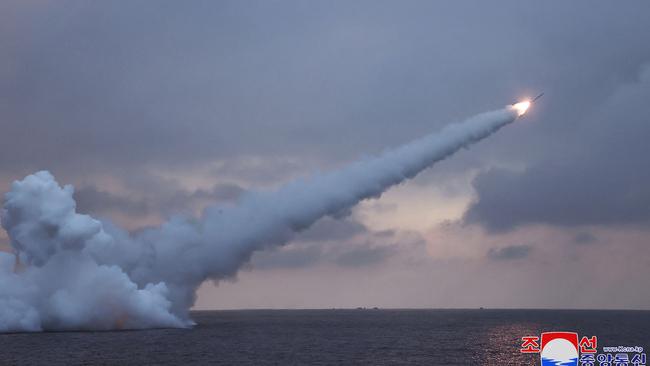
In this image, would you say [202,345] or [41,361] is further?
[202,345]

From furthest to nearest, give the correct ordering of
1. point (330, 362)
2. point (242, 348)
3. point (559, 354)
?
1. point (242, 348)
2. point (330, 362)
3. point (559, 354)

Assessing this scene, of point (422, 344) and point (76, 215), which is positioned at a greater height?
point (76, 215)

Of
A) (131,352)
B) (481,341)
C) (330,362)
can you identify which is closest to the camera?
(330,362)

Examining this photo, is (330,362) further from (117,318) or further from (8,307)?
(8,307)

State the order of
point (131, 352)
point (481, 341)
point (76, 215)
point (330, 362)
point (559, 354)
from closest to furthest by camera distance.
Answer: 1. point (559, 354)
2. point (330, 362)
3. point (131, 352)
4. point (76, 215)
5. point (481, 341)

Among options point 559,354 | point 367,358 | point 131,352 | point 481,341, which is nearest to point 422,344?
point 481,341

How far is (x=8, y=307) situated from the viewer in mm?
111312

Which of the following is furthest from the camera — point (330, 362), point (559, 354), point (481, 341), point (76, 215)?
point (481, 341)

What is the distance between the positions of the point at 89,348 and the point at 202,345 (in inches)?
659

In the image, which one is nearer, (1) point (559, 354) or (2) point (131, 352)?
(1) point (559, 354)

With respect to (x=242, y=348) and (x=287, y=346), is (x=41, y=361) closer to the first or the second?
(x=242, y=348)

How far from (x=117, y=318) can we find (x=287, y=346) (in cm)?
3163

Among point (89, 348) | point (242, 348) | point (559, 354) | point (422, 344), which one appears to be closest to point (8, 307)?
point (89, 348)

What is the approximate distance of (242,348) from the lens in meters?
99.2
